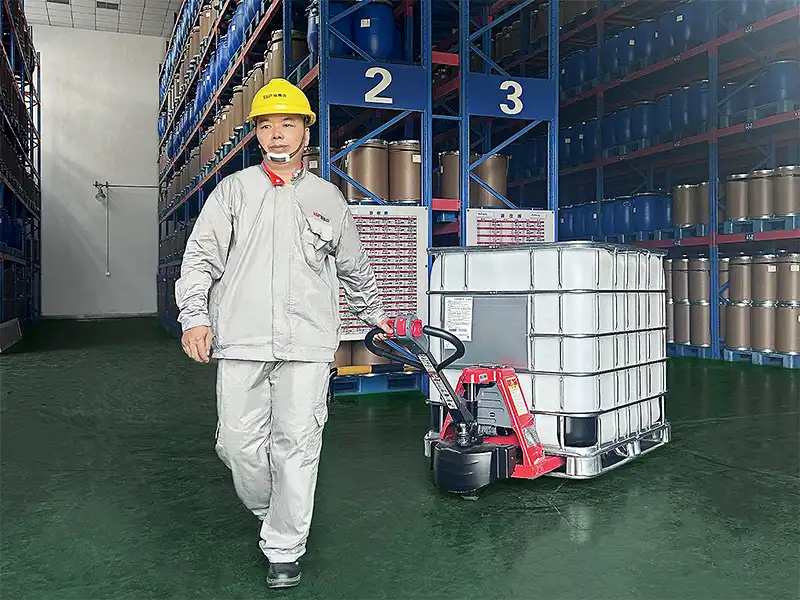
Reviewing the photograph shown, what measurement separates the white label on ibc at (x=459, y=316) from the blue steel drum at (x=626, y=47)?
22.9 ft

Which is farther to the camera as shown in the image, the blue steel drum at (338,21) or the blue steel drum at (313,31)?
the blue steel drum at (338,21)

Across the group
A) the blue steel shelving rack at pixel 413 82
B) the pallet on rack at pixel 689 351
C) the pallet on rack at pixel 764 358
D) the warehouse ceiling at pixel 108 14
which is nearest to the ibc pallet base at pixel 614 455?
the blue steel shelving rack at pixel 413 82

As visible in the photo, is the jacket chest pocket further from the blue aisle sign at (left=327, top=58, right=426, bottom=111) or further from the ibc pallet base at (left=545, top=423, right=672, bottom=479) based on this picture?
the blue aisle sign at (left=327, top=58, right=426, bottom=111)

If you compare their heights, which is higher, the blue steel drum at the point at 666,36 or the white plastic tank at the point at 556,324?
the blue steel drum at the point at 666,36

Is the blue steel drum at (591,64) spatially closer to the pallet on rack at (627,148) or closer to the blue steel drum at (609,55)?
the blue steel drum at (609,55)

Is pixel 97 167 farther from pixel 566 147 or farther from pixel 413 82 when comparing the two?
pixel 413 82

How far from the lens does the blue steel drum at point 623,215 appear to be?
32.2 ft

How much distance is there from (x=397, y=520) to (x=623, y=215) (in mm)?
7626

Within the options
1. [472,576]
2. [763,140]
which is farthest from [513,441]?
[763,140]

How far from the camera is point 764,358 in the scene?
8.00m

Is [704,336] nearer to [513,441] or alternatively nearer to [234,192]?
[513,441]

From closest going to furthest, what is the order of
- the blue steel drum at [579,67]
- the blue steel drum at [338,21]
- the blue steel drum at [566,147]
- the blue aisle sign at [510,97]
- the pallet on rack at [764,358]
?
the blue steel drum at [338,21] < the blue aisle sign at [510,97] < the pallet on rack at [764,358] < the blue steel drum at [579,67] < the blue steel drum at [566,147]

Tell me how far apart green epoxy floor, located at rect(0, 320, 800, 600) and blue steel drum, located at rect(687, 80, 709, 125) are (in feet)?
15.2

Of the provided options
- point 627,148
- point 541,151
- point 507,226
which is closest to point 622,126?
point 627,148
